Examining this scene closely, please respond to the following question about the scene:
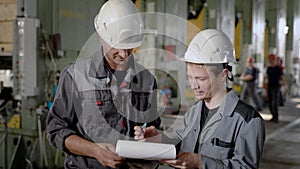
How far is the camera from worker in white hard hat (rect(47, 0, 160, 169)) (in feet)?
4.43

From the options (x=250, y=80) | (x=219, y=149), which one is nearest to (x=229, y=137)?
(x=219, y=149)

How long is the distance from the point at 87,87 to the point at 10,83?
6.12 feet

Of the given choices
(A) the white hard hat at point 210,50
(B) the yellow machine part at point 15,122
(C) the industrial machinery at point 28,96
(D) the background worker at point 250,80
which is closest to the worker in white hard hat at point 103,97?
(A) the white hard hat at point 210,50

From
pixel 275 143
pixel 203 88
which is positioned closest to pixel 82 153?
pixel 203 88

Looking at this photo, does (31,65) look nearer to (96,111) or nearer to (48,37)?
(48,37)

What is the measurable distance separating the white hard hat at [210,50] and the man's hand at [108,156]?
1.38 feet

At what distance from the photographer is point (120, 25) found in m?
1.39

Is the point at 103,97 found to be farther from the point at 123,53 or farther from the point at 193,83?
the point at 193,83

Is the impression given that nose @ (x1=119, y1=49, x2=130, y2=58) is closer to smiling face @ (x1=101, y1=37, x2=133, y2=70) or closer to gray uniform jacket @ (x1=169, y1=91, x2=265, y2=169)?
Answer: smiling face @ (x1=101, y1=37, x2=133, y2=70)

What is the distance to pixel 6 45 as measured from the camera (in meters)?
2.90

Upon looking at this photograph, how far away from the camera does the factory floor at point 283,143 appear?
3771 mm

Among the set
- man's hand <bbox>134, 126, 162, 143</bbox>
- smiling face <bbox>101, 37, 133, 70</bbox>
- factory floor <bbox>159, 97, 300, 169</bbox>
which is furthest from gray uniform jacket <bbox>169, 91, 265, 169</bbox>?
factory floor <bbox>159, 97, 300, 169</bbox>

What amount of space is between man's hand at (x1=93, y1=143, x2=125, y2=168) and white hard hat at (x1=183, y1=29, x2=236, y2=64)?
1.38 ft

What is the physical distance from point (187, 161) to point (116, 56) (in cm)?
46
